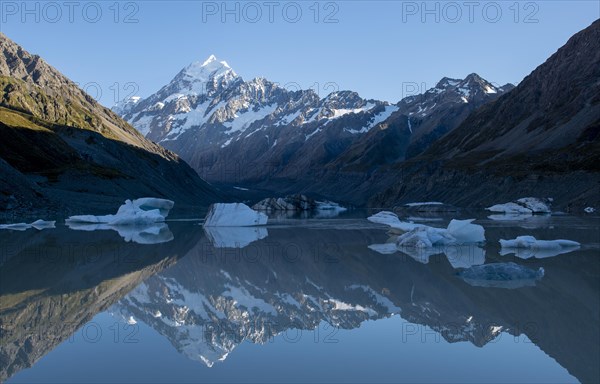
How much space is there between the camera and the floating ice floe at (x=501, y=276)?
60.1 ft

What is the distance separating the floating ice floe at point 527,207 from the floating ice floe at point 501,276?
70124 mm

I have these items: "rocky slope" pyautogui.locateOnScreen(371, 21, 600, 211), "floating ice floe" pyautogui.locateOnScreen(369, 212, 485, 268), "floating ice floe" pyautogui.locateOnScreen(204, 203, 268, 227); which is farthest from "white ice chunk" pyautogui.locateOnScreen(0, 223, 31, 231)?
"rocky slope" pyautogui.locateOnScreen(371, 21, 600, 211)

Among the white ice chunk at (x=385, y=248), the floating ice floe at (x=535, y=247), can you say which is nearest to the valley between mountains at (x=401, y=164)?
the white ice chunk at (x=385, y=248)

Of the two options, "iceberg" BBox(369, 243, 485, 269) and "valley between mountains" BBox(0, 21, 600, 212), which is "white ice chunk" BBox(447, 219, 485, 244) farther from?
"valley between mountains" BBox(0, 21, 600, 212)

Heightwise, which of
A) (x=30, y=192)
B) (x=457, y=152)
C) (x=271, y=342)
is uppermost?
(x=457, y=152)

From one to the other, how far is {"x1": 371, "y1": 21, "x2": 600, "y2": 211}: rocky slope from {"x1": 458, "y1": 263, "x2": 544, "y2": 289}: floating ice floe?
6778 centimetres

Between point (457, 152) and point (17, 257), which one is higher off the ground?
point (457, 152)

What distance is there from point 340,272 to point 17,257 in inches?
607

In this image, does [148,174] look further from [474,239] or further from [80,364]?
[80,364]

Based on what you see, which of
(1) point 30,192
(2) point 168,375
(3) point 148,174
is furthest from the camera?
(3) point 148,174

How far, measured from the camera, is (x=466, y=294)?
1678 centimetres

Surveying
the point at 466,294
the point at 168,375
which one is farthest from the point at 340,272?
the point at 168,375

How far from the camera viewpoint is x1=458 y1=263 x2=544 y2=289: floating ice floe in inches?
722

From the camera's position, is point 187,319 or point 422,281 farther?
point 422,281
